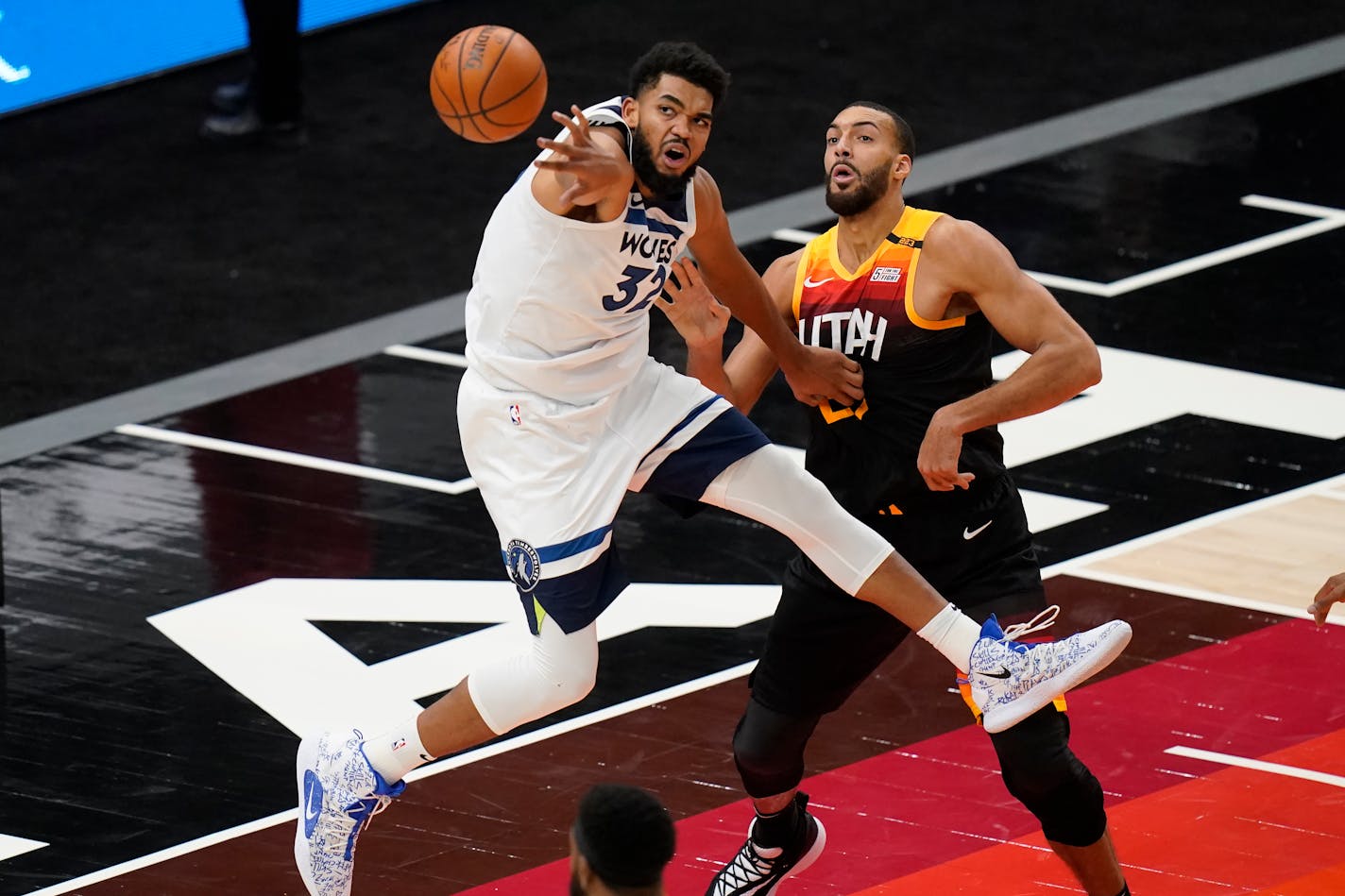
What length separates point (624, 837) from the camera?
4.24 m

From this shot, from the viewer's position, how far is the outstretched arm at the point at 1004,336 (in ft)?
19.4

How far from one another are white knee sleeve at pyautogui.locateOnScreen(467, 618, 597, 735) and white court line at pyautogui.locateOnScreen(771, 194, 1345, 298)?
516 centimetres

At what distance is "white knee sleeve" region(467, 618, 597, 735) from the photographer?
5.83m

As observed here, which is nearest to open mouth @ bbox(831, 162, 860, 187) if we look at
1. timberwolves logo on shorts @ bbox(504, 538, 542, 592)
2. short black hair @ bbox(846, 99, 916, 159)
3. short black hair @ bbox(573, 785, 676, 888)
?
short black hair @ bbox(846, 99, 916, 159)

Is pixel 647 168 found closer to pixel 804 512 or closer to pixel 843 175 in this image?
pixel 843 175

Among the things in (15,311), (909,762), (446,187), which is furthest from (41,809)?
(446,187)

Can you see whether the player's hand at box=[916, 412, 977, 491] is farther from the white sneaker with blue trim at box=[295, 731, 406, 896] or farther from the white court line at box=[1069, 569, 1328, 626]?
the white court line at box=[1069, 569, 1328, 626]

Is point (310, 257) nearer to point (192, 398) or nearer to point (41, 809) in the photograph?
point (192, 398)

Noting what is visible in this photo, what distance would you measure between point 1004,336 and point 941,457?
36cm

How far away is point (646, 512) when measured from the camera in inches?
354

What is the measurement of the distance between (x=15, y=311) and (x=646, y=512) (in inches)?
138

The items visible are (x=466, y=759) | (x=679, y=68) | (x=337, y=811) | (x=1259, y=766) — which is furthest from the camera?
(x=466, y=759)

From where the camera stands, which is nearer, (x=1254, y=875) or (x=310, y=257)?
(x=1254, y=875)

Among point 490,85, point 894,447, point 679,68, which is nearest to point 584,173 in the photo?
point 679,68
